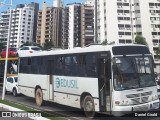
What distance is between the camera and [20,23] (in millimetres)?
120125

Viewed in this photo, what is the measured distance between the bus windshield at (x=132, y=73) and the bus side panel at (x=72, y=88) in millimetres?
1234

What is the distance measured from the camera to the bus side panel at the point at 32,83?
48.9ft

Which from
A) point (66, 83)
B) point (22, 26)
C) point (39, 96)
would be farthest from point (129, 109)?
point (22, 26)

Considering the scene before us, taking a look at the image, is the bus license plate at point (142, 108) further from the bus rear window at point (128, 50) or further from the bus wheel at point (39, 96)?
the bus wheel at point (39, 96)

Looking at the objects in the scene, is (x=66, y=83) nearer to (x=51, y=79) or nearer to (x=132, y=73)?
(x=51, y=79)

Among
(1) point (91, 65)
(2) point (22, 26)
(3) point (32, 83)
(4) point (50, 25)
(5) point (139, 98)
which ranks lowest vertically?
(5) point (139, 98)

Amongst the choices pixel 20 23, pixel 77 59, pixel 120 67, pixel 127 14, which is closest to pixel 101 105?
pixel 120 67

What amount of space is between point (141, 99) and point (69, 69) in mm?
4098

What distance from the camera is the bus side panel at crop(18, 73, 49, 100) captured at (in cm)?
1490

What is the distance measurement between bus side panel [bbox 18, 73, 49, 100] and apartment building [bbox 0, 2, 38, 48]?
102m

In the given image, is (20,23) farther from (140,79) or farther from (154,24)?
(140,79)

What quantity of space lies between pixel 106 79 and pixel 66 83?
3022mm

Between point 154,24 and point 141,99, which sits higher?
point 154,24

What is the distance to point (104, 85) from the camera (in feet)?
35.0
